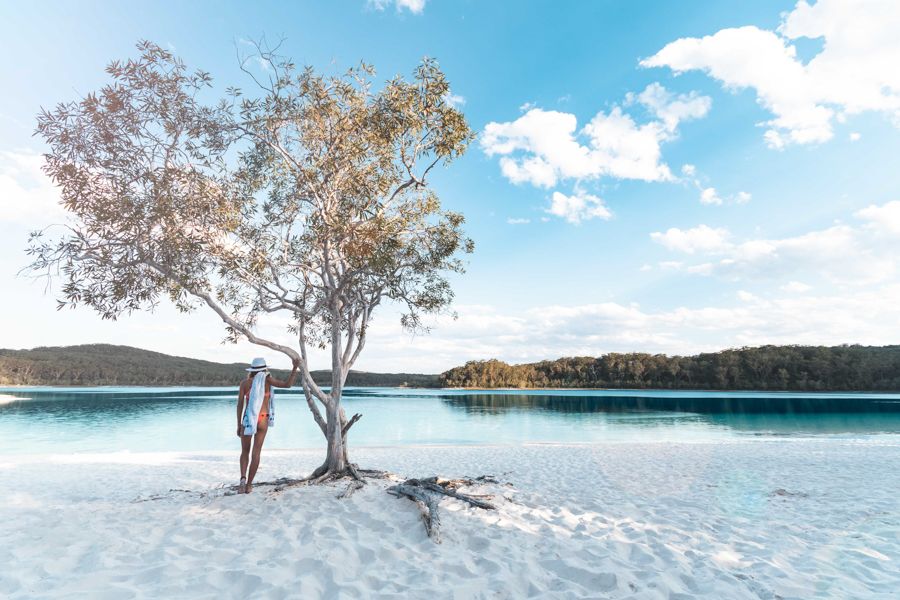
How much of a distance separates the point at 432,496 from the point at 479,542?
68.5 inches

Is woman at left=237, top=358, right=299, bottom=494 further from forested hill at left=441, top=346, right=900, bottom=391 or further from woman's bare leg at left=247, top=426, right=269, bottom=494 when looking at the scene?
forested hill at left=441, top=346, right=900, bottom=391

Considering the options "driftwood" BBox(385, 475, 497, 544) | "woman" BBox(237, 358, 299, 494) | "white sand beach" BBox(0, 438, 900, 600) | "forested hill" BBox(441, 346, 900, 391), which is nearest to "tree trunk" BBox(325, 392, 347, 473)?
"white sand beach" BBox(0, 438, 900, 600)

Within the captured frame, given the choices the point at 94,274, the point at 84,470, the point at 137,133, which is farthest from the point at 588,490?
the point at 84,470

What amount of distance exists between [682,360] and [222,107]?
470ft

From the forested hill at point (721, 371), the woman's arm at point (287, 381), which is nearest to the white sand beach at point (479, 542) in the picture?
the woman's arm at point (287, 381)

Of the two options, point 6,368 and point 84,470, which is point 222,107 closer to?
point 84,470

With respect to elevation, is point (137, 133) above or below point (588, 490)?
above

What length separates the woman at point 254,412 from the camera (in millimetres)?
8914

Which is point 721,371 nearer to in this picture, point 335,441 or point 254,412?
point 335,441

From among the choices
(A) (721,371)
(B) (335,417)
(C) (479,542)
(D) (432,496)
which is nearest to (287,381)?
(B) (335,417)

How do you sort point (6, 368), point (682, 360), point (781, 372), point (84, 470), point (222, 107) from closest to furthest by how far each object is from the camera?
1. point (222, 107)
2. point (84, 470)
3. point (781, 372)
4. point (682, 360)
5. point (6, 368)

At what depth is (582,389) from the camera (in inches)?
5748

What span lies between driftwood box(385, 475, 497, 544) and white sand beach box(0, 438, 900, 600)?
7.0 inches

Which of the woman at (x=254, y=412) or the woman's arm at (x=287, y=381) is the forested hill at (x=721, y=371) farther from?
the woman at (x=254, y=412)
